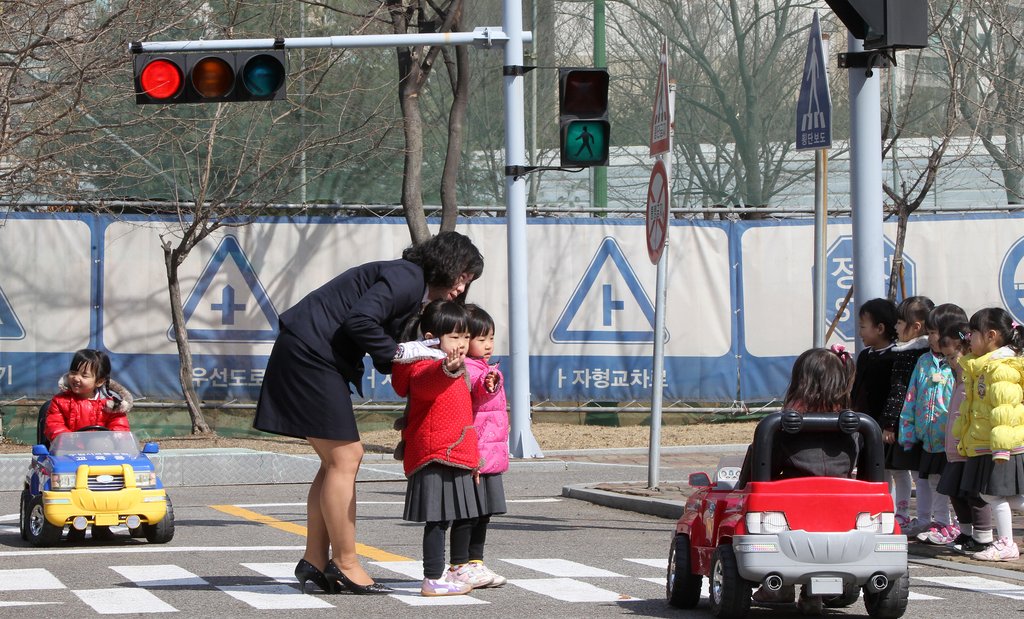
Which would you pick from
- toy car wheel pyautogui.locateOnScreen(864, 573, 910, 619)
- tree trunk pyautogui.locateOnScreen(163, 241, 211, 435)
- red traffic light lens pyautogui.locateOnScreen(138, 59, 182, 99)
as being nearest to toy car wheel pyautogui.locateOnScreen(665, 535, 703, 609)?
toy car wheel pyautogui.locateOnScreen(864, 573, 910, 619)

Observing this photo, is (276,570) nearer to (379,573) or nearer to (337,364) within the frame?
(379,573)

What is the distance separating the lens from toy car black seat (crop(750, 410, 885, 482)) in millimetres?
6680

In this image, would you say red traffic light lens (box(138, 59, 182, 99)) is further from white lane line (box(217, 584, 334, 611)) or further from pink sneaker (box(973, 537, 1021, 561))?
pink sneaker (box(973, 537, 1021, 561))

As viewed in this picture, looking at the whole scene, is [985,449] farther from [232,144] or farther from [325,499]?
[232,144]

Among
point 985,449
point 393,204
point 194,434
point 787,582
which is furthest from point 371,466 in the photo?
point 787,582

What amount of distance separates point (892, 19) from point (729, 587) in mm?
3561

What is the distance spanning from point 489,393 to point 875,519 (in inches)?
76.7

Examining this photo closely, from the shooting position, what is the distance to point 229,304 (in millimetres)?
19750

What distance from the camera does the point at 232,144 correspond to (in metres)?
20.0

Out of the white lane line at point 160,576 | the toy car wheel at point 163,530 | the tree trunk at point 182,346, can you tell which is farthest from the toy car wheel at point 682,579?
the tree trunk at point 182,346

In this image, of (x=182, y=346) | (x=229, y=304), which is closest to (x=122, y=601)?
(x=182, y=346)

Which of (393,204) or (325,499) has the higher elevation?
(393,204)

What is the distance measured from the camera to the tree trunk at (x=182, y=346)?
1847 cm

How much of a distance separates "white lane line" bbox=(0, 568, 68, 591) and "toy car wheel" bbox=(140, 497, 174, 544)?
1.36 metres
